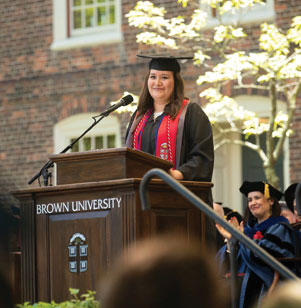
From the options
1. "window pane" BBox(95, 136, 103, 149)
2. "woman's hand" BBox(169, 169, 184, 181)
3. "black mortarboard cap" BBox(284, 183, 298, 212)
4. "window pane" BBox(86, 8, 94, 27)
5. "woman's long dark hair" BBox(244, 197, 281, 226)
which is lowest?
"woman's long dark hair" BBox(244, 197, 281, 226)

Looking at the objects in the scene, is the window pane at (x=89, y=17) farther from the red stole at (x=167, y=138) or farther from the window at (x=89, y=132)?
the red stole at (x=167, y=138)

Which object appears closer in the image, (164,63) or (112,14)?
(164,63)

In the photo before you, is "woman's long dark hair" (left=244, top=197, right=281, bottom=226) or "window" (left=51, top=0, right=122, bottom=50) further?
"window" (left=51, top=0, right=122, bottom=50)

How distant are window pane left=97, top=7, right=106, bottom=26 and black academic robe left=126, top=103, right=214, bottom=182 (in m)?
8.39

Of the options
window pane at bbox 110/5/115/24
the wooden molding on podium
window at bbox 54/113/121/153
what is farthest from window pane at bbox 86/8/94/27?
the wooden molding on podium

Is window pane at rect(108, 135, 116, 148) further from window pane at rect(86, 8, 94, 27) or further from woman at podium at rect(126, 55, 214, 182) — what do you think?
woman at podium at rect(126, 55, 214, 182)

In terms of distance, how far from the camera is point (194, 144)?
5.50 m

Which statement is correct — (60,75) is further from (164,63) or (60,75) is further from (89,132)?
(164,63)

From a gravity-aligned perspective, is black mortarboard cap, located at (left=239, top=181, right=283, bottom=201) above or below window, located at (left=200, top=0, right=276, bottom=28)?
below

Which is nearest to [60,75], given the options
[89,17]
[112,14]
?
[89,17]

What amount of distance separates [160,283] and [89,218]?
9.98 feet

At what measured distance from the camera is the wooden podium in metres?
4.64

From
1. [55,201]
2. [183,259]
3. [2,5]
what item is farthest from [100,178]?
[2,5]

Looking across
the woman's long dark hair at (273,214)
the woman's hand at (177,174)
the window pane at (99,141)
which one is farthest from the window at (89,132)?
the woman's hand at (177,174)
